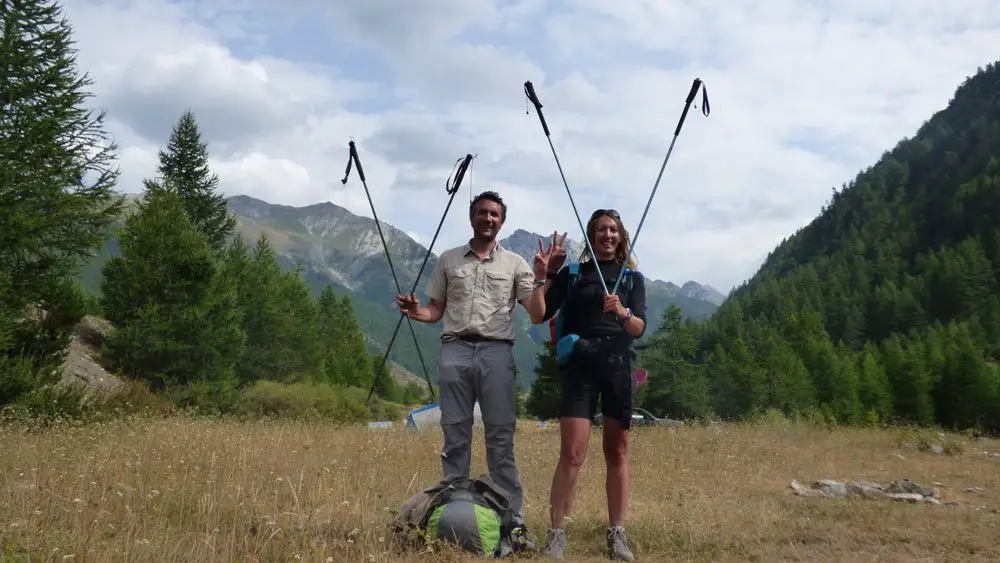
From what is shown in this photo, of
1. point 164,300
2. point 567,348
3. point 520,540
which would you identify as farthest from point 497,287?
point 164,300

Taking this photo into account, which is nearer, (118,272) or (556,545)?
(556,545)

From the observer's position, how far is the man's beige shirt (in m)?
5.03

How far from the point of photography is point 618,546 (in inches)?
196

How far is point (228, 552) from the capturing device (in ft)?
13.9

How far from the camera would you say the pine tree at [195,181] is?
41.8m

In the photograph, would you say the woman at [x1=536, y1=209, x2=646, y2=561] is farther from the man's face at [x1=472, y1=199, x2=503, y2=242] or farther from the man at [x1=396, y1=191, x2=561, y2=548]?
the man's face at [x1=472, y1=199, x2=503, y2=242]

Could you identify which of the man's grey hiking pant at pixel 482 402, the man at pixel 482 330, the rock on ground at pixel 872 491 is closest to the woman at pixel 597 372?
the man at pixel 482 330

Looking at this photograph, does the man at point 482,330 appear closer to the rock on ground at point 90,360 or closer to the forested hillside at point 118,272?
the forested hillside at point 118,272

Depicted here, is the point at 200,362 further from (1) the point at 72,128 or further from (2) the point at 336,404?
(1) the point at 72,128

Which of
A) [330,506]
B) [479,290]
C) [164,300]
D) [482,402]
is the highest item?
[479,290]

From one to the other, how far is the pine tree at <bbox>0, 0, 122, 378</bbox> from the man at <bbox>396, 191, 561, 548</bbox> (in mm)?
11728

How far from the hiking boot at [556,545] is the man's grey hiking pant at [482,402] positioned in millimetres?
253

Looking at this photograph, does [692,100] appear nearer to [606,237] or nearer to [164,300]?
[606,237]

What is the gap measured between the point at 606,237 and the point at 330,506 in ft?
9.88
